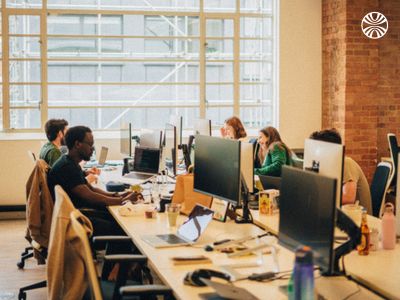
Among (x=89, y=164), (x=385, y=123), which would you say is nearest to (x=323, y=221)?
(x=89, y=164)

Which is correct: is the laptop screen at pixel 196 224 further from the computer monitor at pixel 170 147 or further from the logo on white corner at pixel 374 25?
the logo on white corner at pixel 374 25

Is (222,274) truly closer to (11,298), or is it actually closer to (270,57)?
(11,298)

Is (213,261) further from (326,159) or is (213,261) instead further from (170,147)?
(170,147)

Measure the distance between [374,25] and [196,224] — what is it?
5.20 meters

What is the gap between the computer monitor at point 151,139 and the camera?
674 cm

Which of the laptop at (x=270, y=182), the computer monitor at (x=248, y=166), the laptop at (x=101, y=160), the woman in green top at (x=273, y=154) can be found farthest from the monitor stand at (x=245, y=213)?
the laptop at (x=101, y=160)

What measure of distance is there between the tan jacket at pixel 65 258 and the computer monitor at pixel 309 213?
917mm

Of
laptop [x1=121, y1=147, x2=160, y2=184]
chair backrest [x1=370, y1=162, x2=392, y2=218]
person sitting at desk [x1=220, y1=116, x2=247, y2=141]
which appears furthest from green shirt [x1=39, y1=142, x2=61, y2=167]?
chair backrest [x1=370, y1=162, x2=392, y2=218]

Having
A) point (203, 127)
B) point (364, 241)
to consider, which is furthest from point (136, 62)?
point (364, 241)

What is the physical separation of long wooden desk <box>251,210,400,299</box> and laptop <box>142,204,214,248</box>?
870mm

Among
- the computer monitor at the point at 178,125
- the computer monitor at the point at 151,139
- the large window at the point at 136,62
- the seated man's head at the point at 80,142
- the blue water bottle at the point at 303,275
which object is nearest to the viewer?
the blue water bottle at the point at 303,275

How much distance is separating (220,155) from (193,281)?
4.66ft

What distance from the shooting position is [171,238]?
14.0 ft

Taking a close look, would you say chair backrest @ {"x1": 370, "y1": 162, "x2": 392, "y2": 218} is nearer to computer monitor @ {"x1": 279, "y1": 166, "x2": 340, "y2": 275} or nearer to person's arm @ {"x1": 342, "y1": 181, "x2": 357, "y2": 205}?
person's arm @ {"x1": 342, "y1": 181, "x2": 357, "y2": 205}
